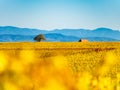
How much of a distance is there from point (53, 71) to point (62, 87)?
0.12 metres

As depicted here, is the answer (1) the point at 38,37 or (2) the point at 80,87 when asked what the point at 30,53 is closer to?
(2) the point at 80,87

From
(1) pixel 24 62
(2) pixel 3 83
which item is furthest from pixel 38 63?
(2) pixel 3 83

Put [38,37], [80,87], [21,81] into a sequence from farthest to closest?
[38,37]
[80,87]
[21,81]

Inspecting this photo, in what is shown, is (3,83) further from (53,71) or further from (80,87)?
(80,87)

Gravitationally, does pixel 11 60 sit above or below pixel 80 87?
above

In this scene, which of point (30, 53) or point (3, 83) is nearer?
point (3, 83)

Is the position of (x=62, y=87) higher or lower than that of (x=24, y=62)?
lower

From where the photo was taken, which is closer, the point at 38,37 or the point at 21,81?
the point at 21,81

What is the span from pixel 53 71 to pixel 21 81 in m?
0.22

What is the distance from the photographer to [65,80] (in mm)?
2258

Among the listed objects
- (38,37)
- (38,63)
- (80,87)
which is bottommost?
(38,37)

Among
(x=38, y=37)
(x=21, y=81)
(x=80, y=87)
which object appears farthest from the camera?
(x=38, y=37)

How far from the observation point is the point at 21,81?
2205 mm

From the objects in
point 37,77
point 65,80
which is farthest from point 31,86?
point 65,80
